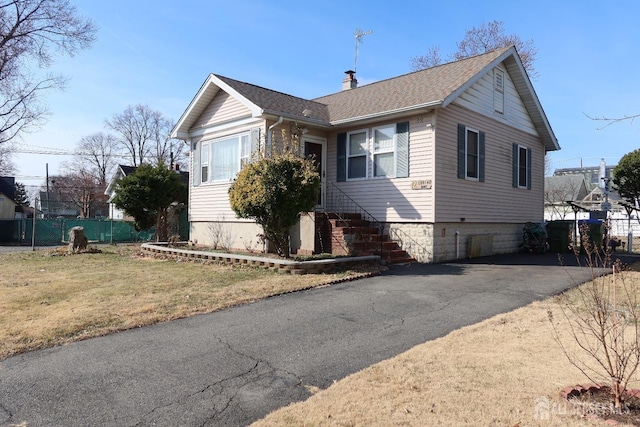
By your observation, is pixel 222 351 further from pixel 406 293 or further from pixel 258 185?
pixel 258 185

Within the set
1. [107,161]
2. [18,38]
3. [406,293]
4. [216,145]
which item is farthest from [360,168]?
[107,161]

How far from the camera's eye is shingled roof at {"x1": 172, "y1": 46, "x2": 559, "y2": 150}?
11.9 meters

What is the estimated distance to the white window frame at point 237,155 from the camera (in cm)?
1318

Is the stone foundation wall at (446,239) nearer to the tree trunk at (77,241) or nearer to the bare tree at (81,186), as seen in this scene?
the tree trunk at (77,241)

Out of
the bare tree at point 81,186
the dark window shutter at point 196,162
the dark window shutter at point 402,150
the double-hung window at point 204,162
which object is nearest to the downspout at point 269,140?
the dark window shutter at point 402,150

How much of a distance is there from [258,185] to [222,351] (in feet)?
17.5

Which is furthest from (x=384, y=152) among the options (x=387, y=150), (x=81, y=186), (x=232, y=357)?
(x=81, y=186)

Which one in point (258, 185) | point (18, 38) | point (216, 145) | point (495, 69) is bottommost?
point (258, 185)

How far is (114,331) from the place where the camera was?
552 cm

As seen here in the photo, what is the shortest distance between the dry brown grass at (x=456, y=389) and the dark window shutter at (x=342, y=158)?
28.9 ft

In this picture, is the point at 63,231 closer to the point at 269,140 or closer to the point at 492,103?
the point at 269,140

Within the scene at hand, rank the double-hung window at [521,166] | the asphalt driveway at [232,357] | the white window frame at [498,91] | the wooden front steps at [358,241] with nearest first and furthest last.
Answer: the asphalt driveway at [232,357] < the wooden front steps at [358,241] < the white window frame at [498,91] < the double-hung window at [521,166]

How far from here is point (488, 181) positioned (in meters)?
13.8

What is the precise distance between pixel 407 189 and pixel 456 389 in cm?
867
